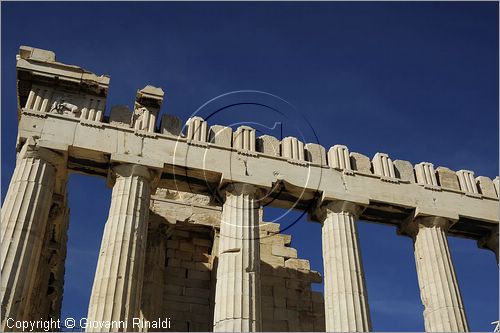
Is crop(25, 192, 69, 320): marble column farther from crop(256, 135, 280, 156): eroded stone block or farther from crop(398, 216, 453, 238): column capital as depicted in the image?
crop(398, 216, 453, 238): column capital

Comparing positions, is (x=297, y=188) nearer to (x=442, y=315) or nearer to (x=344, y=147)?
(x=344, y=147)

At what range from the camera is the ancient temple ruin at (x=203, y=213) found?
17.8 metres

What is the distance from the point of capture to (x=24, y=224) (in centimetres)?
1730

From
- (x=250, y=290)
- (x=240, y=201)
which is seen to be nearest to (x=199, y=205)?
(x=240, y=201)

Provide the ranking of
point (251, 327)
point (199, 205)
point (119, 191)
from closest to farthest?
1. point (251, 327)
2. point (119, 191)
3. point (199, 205)

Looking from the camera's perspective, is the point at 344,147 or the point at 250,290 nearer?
the point at 250,290

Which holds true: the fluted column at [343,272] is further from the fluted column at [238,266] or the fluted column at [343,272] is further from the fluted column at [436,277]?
the fluted column at [436,277]

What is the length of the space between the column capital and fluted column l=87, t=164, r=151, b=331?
31.3 feet

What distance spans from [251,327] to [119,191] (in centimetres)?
579

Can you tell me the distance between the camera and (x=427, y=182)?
76.0ft

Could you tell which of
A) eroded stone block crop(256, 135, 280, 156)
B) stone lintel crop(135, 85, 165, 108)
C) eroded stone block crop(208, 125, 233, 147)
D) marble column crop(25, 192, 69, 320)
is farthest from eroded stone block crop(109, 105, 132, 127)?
eroded stone block crop(256, 135, 280, 156)

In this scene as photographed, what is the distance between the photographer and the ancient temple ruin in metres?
17.8

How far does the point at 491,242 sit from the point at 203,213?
11.1m

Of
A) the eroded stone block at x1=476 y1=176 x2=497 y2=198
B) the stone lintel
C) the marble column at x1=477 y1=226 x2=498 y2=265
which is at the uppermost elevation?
the stone lintel
